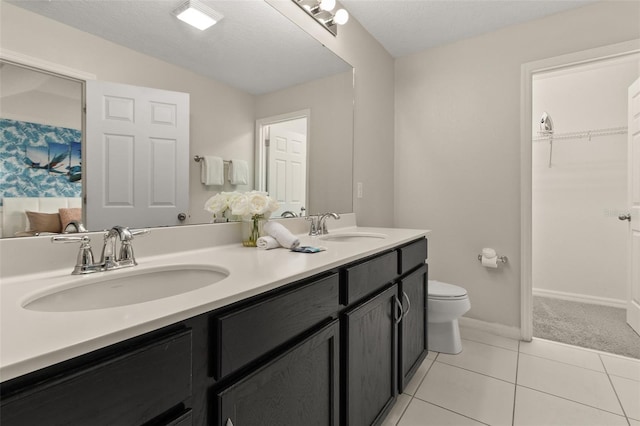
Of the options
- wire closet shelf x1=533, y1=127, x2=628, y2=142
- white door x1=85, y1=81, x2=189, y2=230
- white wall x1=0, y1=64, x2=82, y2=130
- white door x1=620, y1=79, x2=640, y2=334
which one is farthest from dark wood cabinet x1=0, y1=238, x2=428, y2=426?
wire closet shelf x1=533, y1=127, x2=628, y2=142

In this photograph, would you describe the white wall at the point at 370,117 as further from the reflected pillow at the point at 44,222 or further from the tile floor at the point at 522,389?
the reflected pillow at the point at 44,222

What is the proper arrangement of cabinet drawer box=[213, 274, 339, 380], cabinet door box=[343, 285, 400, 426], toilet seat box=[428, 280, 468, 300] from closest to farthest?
cabinet drawer box=[213, 274, 339, 380], cabinet door box=[343, 285, 400, 426], toilet seat box=[428, 280, 468, 300]

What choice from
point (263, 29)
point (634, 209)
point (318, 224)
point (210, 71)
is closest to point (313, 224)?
point (318, 224)

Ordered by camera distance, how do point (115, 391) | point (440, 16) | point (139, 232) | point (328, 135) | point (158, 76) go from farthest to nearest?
point (440, 16)
point (328, 135)
point (158, 76)
point (139, 232)
point (115, 391)

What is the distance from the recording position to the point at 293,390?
0.84 m

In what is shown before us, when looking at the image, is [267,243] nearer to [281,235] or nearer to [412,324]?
[281,235]

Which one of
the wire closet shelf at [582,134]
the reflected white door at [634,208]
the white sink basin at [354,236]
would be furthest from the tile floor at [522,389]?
the wire closet shelf at [582,134]

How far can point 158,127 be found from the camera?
1090 millimetres

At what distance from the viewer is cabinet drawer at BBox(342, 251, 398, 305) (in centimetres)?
108

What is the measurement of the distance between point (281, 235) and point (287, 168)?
52 cm

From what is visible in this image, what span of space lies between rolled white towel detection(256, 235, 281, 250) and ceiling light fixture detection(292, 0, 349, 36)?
1341mm

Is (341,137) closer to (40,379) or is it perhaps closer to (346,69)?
(346,69)

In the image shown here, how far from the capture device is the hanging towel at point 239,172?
1.35 metres

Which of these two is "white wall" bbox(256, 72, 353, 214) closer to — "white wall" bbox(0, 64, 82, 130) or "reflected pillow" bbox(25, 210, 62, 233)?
"white wall" bbox(0, 64, 82, 130)
